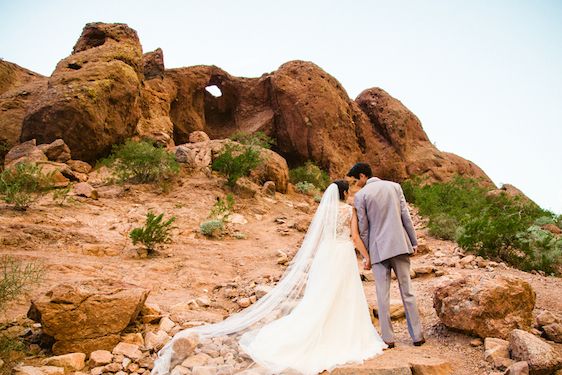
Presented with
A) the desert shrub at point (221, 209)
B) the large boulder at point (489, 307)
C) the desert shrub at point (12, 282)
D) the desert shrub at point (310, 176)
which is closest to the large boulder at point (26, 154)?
the desert shrub at point (221, 209)

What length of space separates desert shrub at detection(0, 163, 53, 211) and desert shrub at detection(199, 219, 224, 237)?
362cm

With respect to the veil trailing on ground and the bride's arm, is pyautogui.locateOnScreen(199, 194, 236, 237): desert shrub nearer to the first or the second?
the veil trailing on ground

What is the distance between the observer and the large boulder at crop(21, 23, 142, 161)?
40.8 ft

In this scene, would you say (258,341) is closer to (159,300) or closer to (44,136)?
Result: (159,300)

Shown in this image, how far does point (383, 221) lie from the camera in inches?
155

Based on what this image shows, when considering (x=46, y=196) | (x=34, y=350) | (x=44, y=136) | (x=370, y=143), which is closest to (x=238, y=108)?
(x=370, y=143)

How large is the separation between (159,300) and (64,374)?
2.05 meters

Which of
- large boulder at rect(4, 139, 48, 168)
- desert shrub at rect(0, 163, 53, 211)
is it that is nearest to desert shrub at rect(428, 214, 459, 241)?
desert shrub at rect(0, 163, 53, 211)

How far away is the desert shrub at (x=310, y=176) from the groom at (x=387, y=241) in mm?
12473

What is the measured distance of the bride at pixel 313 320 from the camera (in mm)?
3305

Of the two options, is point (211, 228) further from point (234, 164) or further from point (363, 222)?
point (363, 222)

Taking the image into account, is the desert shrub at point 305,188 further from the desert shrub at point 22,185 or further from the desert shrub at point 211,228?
the desert shrub at point 22,185

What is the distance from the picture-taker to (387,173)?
2047 cm

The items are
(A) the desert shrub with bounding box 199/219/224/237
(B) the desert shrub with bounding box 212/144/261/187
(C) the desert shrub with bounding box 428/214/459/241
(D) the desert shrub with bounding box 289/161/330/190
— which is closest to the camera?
(C) the desert shrub with bounding box 428/214/459/241
